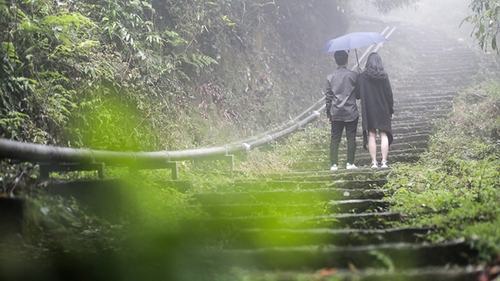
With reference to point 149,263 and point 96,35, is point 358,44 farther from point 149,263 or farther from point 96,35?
point 149,263

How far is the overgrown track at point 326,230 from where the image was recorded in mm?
3240

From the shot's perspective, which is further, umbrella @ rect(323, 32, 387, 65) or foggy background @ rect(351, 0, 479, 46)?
foggy background @ rect(351, 0, 479, 46)

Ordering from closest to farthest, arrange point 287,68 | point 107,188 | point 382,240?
point 382,240 < point 107,188 < point 287,68

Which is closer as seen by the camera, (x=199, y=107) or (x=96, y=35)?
(x=96, y=35)

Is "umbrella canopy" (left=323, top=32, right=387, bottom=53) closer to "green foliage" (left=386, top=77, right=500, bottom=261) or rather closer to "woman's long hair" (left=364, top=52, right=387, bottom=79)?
"woman's long hair" (left=364, top=52, right=387, bottom=79)

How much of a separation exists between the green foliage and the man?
103cm

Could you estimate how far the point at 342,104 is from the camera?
7.81 metres

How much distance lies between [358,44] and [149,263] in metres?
6.11

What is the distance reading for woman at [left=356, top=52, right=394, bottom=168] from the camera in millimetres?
7695

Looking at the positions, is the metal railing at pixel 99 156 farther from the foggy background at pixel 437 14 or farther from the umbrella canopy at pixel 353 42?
the foggy background at pixel 437 14

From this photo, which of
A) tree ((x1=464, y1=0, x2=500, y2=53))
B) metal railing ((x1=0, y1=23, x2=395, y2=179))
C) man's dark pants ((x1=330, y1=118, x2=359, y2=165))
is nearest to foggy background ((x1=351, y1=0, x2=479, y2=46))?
tree ((x1=464, y1=0, x2=500, y2=53))

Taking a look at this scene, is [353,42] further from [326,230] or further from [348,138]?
[326,230]

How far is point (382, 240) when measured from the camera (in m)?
3.76

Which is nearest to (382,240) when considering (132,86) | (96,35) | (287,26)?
(132,86)
